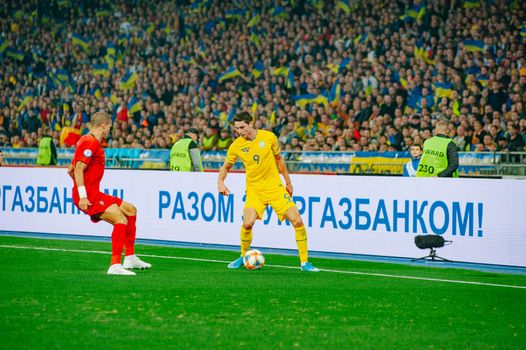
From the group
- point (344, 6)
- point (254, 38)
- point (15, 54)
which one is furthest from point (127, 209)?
point (15, 54)

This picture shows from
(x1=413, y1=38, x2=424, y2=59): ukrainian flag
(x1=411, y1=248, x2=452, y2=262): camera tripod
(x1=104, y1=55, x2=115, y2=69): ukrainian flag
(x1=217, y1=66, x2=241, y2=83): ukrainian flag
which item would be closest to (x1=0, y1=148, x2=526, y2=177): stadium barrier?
(x1=411, y1=248, x2=452, y2=262): camera tripod

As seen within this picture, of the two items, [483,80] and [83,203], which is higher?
[483,80]

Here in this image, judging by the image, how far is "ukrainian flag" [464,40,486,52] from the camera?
22.6m

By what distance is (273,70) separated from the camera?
27.2 metres

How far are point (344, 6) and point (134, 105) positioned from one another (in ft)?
24.4

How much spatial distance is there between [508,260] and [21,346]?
28.1 ft

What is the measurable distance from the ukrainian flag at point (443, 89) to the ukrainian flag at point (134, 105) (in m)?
10.9

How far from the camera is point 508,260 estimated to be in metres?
13.8

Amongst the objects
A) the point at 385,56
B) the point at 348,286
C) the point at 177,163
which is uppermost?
the point at 385,56

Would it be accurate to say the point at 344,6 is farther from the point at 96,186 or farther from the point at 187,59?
the point at 96,186

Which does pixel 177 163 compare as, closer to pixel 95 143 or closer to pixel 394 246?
pixel 394 246

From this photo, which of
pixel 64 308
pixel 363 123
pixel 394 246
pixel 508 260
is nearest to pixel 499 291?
pixel 508 260

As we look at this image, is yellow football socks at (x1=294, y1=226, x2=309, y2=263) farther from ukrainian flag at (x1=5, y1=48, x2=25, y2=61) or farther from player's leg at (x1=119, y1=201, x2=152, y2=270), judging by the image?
ukrainian flag at (x1=5, y1=48, x2=25, y2=61)

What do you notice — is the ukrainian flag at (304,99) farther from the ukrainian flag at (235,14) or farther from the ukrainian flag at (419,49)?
the ukrainian flag at (235,14)
